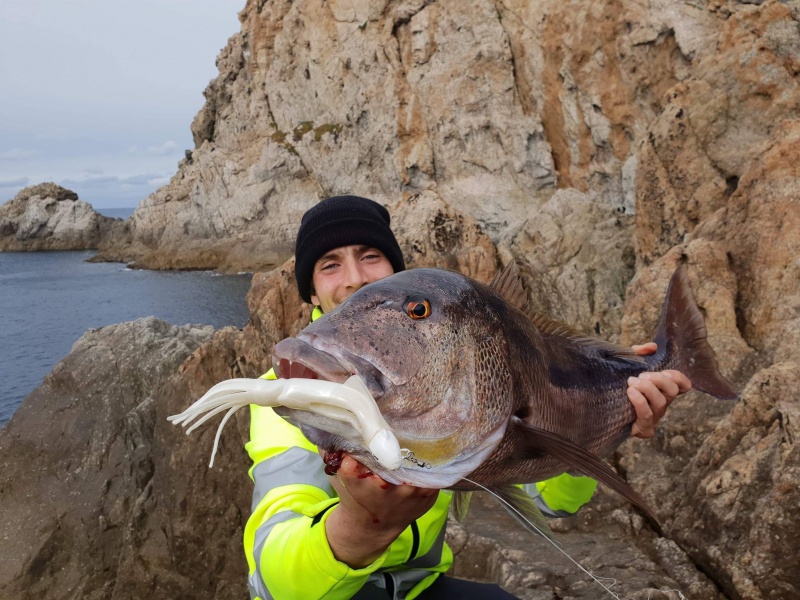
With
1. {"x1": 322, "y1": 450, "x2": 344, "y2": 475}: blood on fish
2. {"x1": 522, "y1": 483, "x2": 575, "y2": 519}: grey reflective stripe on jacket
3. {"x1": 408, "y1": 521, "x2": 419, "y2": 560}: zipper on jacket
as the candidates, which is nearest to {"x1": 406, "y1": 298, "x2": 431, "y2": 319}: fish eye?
{"x1": 322, "y1": 450, "x2": 344, "y2": 475}: blood on fish

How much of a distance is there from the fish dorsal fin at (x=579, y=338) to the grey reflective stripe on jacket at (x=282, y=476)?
42.7 inches

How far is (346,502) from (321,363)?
1.79ft

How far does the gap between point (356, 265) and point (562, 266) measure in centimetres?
999

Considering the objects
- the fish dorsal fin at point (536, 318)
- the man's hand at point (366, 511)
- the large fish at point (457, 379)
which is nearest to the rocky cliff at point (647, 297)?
the fish dorsal fin at point (536, 318)

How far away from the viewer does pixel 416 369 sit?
1.45m

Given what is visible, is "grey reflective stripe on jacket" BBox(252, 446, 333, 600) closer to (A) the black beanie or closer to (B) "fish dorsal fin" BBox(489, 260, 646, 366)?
(B) "fish dorsal fin" BBox(489, 260, 646, 366)

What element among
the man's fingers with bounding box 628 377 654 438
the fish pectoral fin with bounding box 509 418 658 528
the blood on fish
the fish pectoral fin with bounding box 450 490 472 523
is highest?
the blood on fish

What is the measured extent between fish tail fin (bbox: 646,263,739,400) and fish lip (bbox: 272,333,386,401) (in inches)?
79.2

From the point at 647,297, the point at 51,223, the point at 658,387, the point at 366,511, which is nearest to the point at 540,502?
the point at 658,387

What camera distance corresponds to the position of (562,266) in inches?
483

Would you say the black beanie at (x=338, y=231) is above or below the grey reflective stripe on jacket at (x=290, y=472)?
above

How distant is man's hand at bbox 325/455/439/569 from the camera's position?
149 cm

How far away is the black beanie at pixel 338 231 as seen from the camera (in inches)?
120

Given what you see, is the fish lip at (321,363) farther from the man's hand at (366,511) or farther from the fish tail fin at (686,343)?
the fish tail fin at (686,343)
